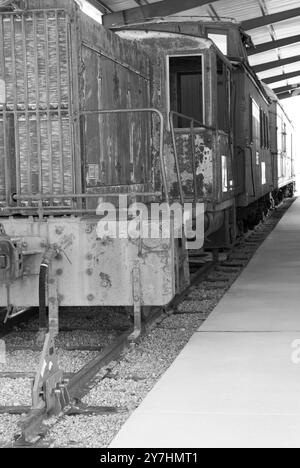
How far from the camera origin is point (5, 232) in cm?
551

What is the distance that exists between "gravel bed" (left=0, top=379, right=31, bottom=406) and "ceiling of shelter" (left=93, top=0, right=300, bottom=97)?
1004 centimetres

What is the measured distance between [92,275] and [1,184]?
1143 millimetres

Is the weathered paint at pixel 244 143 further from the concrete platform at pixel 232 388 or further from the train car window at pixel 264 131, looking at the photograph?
the concrete platform at pixel 232 388

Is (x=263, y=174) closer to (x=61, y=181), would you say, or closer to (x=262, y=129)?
(x=262, y=129)

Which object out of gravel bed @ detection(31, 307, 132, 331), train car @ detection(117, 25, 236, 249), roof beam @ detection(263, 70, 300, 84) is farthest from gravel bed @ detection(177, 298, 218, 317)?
roof beam @ detection(263, 70, 300, 84)

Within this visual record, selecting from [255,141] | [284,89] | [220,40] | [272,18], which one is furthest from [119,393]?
[284,89]

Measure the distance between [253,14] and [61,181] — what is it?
66.9 ft

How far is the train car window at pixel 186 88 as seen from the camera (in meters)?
8.84

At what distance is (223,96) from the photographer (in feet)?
31.2

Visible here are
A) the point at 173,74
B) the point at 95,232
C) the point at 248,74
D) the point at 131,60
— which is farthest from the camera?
the point at 248,74

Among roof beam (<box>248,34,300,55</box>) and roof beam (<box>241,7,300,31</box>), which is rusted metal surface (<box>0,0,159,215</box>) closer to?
roof beam (<box>241,7,300,31</box>)

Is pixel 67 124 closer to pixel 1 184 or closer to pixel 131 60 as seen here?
pixel 1 184

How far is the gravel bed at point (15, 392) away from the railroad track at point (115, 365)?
0.31 feet

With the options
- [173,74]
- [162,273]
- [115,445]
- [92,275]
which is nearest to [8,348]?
[92,275]
